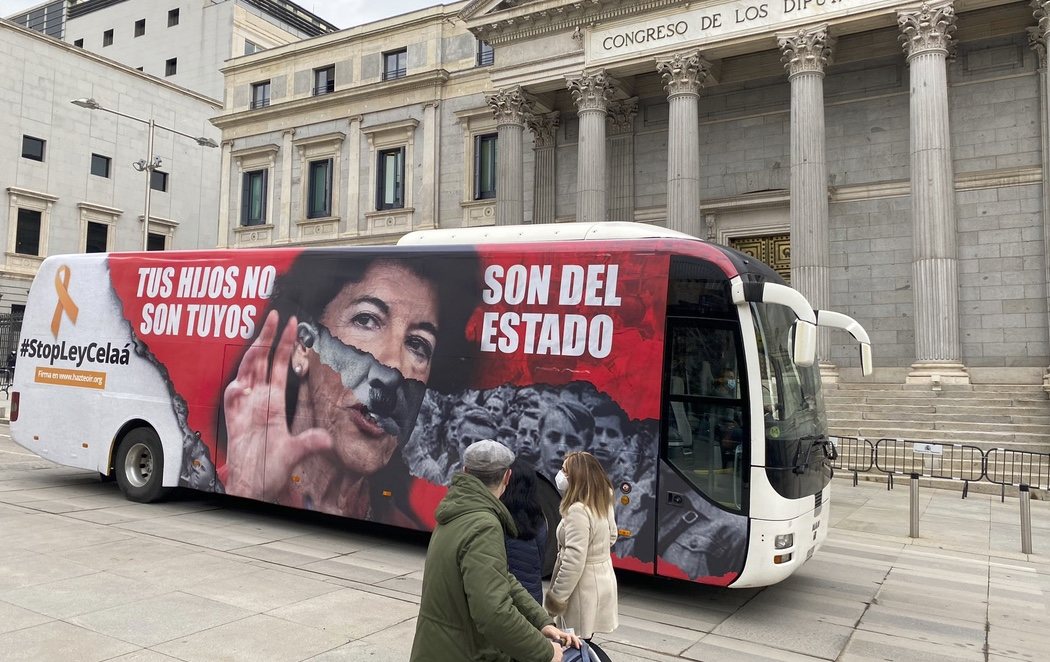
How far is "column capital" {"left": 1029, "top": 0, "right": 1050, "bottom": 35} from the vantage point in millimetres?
17984

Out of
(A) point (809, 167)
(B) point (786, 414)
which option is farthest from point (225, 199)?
(B) point (786, 414)

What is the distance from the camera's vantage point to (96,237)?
147 ft

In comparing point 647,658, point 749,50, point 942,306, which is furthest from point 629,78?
point 647,658

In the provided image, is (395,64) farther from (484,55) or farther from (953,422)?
(953,422)

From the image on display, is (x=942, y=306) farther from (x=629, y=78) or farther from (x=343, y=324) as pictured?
(x=343, y=324)

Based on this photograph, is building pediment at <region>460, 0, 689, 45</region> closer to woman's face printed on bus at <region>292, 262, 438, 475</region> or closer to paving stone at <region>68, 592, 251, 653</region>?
woman's face printed on bus at <region>292, 262, 438, 475</region>

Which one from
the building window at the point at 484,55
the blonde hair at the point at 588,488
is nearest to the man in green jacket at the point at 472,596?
the blonde hair at the point at 588,488

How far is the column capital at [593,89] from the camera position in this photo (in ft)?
75.7

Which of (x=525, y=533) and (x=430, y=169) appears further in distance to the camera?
(x=430, y=169)

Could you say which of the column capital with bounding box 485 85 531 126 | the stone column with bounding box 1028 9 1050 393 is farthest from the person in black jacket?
the column capital with bounding box 485 85 531 126

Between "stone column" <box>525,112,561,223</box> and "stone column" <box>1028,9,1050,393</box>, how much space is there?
1416 centimetres

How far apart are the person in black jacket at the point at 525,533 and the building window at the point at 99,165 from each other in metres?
48.9

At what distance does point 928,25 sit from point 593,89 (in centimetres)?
913

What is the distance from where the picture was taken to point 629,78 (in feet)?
81.0
